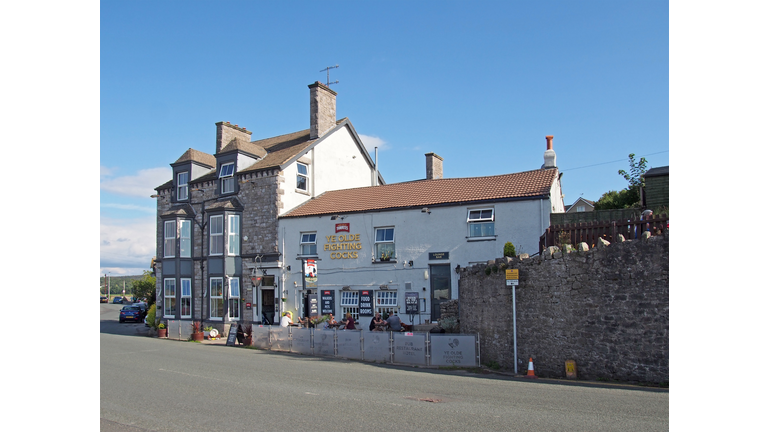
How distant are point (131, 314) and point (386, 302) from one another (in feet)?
79.4

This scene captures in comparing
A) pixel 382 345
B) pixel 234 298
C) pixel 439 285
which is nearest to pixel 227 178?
pixel 234 298

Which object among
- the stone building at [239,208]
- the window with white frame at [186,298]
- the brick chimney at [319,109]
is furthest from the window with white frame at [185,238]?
the brick chimney at [319,109]

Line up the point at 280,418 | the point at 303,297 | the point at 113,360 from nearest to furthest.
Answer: the point at 280,418
the point at 113,360
the point at 303,297

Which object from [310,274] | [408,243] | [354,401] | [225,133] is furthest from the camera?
[225,133]

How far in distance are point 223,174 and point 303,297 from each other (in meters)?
8.47

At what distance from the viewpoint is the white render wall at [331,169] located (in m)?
26.3

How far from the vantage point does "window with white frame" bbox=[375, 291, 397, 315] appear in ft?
72.1

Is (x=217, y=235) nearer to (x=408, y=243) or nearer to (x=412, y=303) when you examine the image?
(x=408, y=243)

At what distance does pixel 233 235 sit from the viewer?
26719 millimetres

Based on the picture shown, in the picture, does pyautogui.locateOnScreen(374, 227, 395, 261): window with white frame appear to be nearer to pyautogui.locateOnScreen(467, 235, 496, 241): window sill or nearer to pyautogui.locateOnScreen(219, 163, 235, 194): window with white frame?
pyautogui.locateOnScreen(467, 235, 496, 241): window sill

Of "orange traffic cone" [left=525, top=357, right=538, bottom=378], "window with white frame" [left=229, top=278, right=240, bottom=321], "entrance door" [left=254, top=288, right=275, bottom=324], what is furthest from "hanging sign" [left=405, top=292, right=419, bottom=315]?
"window with white frame" [left=229, top=278, right=240, bottom=321]

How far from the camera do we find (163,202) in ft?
104
